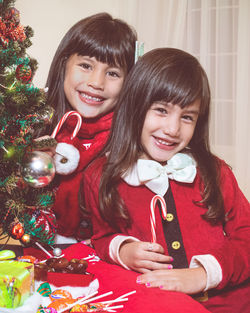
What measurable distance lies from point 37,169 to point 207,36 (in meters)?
2.39

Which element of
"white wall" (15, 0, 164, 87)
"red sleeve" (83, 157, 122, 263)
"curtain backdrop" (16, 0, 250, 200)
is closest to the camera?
"red sleeve" (83, 157, 122, 263)

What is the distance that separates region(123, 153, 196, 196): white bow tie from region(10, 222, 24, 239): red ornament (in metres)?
0.38

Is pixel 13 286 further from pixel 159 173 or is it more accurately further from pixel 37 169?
pixel 159 173

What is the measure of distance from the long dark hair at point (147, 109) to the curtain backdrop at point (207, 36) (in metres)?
1.65

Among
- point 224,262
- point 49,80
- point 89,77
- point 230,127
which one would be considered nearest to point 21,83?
point 89,77

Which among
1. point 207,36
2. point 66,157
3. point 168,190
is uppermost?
point 207,36

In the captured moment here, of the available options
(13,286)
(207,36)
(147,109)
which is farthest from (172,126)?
(207,36)

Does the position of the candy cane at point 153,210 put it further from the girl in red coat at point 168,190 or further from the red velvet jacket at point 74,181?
the red velvet jacket at point 74,181

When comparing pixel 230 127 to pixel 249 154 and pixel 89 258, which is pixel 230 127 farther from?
pixel 89 258

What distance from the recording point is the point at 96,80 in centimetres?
151

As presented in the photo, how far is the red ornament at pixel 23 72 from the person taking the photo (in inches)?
40.6

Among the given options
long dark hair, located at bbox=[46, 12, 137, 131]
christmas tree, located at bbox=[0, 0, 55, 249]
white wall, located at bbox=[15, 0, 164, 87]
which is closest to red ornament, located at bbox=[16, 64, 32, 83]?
christmas tree, located at bbox=[0, 0, 55, 249]

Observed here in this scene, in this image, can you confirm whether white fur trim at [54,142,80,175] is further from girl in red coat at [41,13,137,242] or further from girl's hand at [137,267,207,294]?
girl's hand at [137,267,207,294]

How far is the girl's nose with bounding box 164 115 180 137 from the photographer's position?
1255mm
